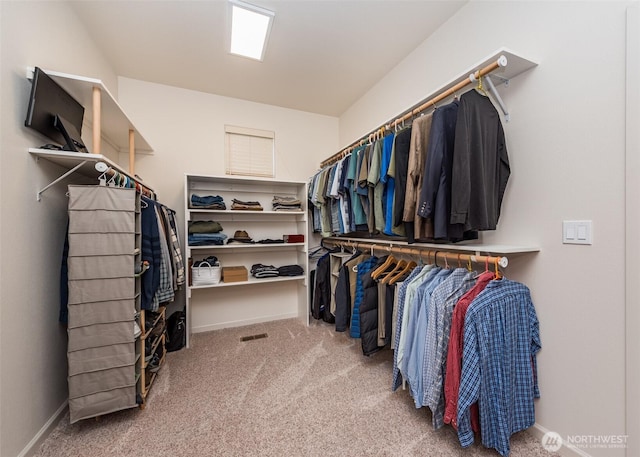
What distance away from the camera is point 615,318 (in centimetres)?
109

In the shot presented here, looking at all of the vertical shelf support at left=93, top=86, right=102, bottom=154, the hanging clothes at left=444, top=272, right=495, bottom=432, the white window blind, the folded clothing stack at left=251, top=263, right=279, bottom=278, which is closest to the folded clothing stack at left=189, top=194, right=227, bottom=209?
the white window blind

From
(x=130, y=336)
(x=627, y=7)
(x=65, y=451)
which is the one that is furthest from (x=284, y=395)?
(x=627, y=7)

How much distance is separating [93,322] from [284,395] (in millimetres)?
1230

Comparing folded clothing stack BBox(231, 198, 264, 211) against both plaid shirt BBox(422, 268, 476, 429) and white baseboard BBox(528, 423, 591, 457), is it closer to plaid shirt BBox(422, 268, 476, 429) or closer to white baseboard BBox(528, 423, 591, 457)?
plaid shirt BBox(422, 268, 476, 429)

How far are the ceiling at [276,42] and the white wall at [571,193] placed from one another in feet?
2.38

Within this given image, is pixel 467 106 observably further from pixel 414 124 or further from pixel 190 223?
pixel 190 223

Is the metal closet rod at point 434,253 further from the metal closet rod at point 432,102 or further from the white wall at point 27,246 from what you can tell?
the white wall at point 27,246

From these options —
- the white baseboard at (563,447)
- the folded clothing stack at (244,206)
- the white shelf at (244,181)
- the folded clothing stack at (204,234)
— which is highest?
the white shelf at (244,181)

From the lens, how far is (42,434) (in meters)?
1.34

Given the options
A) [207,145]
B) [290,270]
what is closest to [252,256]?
[290,270]

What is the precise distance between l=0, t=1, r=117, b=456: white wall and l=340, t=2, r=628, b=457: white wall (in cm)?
262

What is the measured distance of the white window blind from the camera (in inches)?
118

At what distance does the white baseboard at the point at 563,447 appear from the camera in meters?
1.19

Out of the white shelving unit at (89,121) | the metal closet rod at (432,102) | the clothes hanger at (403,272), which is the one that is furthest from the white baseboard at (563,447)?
the white shelving unit at (89,121)
